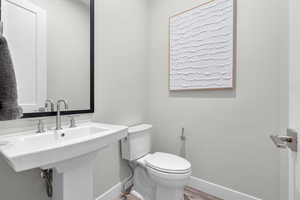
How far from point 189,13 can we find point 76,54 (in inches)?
50.6

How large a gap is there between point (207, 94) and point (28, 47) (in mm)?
1587

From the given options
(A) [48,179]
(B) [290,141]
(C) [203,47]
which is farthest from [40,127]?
(C) [203,47]

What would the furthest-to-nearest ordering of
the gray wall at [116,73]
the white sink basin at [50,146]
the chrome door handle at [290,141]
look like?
the gray wall at [116,73]
the white sink basin at [50,146]
the chrome door handle at [290,141]

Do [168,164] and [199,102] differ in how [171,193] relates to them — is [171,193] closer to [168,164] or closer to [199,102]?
[168,164]

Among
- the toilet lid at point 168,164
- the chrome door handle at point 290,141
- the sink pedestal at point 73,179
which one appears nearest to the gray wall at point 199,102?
the sink pedestal at point 73,179

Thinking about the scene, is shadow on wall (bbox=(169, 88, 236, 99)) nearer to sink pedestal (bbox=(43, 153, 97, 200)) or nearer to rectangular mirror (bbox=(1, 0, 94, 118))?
rectangular mirror (bbox=(1, 0, 94, 118))

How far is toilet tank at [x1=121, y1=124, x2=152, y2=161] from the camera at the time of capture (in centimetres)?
156

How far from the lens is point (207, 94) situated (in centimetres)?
162

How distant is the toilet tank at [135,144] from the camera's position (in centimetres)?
156

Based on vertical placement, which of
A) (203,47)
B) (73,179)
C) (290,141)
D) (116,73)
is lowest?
(73,179)

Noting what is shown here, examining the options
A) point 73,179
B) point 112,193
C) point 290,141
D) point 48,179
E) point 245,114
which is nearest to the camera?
point 290,141

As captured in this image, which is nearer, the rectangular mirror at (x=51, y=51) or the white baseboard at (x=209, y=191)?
the rectangular mirror at (x=51, y=51)

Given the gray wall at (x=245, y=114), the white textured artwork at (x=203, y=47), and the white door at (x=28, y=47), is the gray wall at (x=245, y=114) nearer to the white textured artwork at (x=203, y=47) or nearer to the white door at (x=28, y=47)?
the white textured artwork at (x=203, y=47)

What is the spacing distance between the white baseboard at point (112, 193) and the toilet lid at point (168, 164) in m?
0.47
